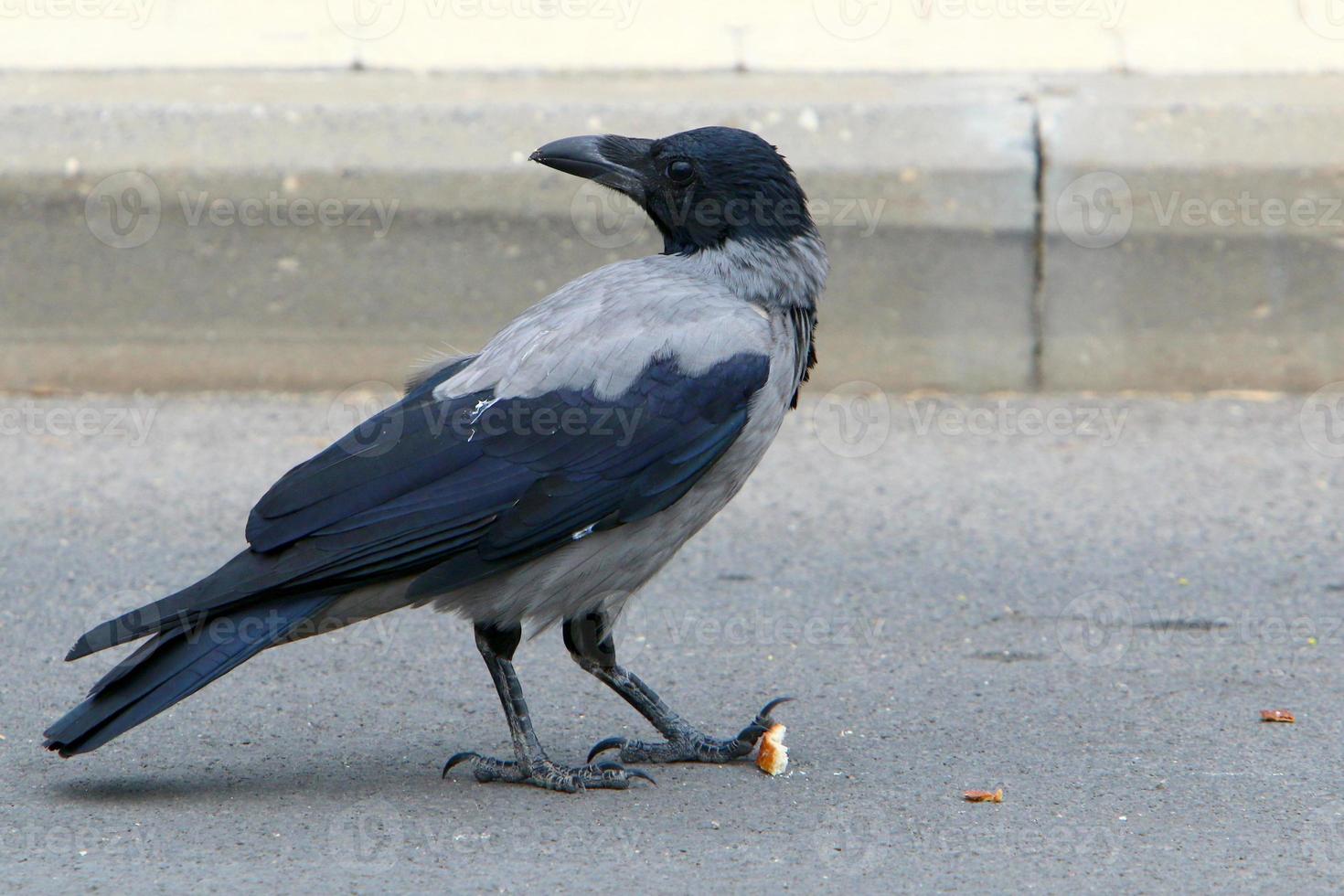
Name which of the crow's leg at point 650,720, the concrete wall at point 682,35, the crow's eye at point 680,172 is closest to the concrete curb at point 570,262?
the concrete wall at point 682,35

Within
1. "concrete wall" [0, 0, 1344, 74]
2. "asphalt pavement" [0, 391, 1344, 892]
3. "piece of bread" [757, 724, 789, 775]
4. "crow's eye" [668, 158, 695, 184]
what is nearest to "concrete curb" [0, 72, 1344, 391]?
"asphalt pavement" [0, 391, 1344, 892]

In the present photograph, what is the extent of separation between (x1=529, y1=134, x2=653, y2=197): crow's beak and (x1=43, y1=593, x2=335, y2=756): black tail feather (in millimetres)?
1193

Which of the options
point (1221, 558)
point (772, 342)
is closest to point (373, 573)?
point (772, 342)

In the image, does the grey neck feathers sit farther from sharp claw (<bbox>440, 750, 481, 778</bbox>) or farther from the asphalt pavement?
sharp claw (<bbox>440, 750, 481, 778</bbox>)

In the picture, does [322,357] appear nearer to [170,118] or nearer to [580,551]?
[170,118]

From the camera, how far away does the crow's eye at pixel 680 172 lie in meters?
3.86

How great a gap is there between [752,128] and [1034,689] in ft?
10.1

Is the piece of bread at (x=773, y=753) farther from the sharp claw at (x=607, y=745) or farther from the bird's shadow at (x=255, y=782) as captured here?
the bird's shadow at (x=255, y=782)

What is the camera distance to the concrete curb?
6324mm

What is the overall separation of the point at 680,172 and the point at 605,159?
0.65ft

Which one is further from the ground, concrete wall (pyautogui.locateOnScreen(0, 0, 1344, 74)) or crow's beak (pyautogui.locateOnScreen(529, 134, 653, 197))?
concrete wall (pyautogui.locateOnScreen(0, 0, 1344, 74))

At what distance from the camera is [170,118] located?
6562 millimetres

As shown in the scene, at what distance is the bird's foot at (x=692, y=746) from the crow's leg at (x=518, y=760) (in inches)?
4.5

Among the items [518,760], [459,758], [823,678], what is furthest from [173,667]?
[823,678]
